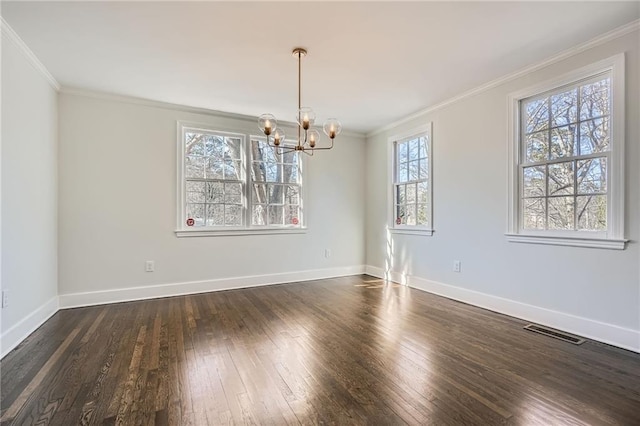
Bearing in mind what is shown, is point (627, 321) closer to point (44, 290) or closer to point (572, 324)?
point (572, 324)

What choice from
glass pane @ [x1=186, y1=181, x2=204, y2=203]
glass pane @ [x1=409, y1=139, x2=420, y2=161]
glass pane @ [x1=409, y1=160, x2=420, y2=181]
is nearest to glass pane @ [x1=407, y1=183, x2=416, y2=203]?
glass pane @ [x1=409, y1=160, x2=420, y2=181]

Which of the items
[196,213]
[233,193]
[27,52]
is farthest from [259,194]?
[27,52]

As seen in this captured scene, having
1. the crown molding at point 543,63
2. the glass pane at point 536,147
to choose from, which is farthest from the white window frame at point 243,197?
the glass pane at point 536,147

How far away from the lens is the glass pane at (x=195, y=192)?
4293mm

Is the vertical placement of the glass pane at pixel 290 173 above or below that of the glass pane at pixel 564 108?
below

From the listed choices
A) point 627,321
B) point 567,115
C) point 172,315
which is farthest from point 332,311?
point 567,115

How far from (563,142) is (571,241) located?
929 mm

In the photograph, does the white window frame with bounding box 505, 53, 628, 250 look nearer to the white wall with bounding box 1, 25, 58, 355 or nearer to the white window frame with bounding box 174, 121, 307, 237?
the white window frame with bounding box 174, 121, 307, 237

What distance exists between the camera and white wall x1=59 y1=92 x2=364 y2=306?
12.0ft

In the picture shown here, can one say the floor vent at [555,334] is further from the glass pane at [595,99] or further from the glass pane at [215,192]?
the glass pane at [215,192]

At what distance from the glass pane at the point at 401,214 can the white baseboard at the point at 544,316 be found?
880mm

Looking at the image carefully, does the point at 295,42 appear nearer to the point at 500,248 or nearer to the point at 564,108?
the point at 564,108

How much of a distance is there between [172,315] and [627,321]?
410 centimetres

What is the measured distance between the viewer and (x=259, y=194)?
4805mm
